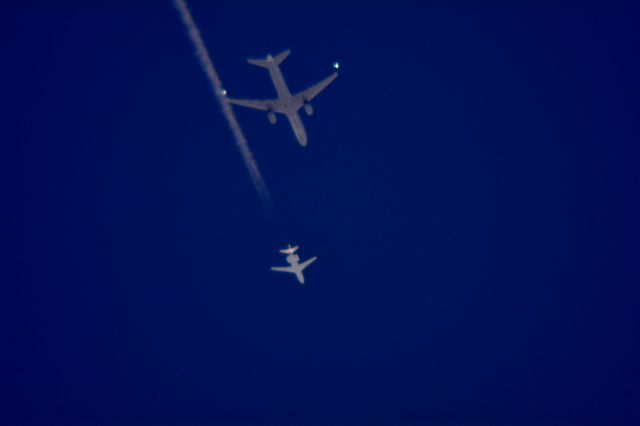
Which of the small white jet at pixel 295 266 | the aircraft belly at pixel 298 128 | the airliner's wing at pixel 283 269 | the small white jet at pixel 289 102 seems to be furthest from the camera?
the airliner's wing at pixel 283 269

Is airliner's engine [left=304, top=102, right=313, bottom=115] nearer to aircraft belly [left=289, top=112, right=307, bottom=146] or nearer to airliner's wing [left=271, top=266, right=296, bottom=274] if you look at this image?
aircraft belly [left=289, top=112, right=307, bottom=146]

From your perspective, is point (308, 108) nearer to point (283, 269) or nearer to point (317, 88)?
point (317, 88)

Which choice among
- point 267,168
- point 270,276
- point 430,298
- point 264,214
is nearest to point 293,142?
point 267,168

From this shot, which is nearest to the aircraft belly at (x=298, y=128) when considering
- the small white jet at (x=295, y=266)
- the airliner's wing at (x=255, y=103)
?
the airliner's wing at (x=255, y=103)

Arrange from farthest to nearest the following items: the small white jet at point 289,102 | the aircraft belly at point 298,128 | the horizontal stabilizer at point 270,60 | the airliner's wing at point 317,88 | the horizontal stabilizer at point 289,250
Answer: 1. the aircraft belly at point 298,128
2. the airliner's wing at point 317,88
3. the horizontal stabilizer at point 289,250
4. the small white jet at point 289,102
5. the horizontal stabilizer at point 270,60

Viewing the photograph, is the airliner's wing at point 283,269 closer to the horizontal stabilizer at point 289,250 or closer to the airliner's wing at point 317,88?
the horizontal stabilizer at point 289,250

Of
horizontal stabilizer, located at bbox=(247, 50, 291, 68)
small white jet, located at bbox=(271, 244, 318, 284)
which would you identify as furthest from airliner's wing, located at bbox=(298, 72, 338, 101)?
small white jet, located at bbox=(271, 244, 318, 284)

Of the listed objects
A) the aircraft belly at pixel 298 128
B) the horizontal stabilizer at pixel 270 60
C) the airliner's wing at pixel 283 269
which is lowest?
the airliner's wing at pixel 283 269
